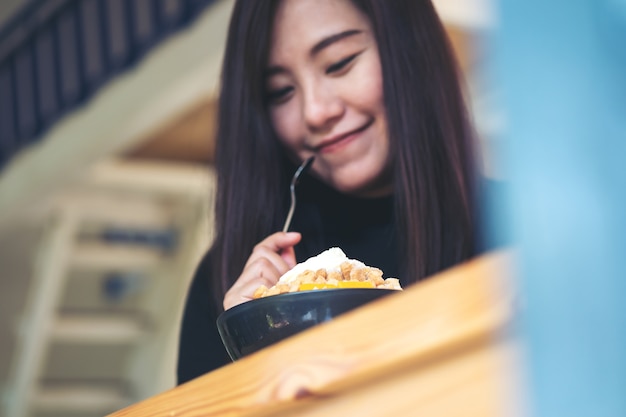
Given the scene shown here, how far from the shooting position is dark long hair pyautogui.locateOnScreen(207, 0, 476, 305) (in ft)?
4.83

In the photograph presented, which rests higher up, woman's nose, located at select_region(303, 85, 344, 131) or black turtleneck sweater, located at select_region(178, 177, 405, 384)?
woman's nose, located at select_region(303, 85, 344, 131)

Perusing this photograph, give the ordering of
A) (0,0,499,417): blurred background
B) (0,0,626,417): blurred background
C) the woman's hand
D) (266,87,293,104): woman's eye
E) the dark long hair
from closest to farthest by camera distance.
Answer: (0,0,626,417): blurred background, the woman's hand, the dark long hair, (266,87,293,104): woman's eye, (0,0,499,417): blurred background

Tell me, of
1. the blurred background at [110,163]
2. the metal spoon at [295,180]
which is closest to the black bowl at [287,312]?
the metal spoon at [295,180]

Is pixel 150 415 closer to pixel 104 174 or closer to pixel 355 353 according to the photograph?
pixel 355 353

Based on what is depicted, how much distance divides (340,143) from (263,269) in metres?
0.26

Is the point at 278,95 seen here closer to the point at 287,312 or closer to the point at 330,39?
the point at 330,39

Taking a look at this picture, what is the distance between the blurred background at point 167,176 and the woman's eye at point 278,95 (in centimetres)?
28

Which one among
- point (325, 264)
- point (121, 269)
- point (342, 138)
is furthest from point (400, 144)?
point (121, 269)

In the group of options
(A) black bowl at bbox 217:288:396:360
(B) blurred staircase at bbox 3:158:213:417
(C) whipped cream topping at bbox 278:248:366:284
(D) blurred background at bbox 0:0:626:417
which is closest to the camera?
(D) blurred background at bbox 0:0:626:417

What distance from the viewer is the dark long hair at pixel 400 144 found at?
1473 millimetres

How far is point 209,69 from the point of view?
3.46 metres

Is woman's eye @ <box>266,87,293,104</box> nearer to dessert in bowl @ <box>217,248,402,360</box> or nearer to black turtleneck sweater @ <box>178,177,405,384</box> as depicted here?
black turtleneck sweater @ <box>178,177,405,384</box>

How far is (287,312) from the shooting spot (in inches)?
41.5

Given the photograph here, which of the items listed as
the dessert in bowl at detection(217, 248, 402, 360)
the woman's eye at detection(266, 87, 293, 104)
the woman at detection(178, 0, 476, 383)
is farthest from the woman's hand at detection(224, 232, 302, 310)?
the woman's eye at detection(266, 87, 293, 104)
